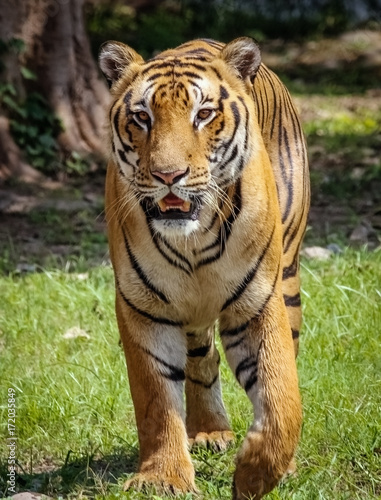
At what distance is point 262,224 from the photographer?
364cm

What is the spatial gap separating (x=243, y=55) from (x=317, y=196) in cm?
450

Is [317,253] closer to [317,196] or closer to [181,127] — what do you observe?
[317,196]

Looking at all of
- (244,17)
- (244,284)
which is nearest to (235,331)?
(244,284)

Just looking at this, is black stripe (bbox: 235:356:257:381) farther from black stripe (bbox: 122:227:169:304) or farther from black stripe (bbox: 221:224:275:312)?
black stripe (bbox: 122:227:169:304)

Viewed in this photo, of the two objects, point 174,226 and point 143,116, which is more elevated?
point 143,116

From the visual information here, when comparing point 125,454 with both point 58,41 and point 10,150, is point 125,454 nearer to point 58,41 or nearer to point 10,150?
point 10,150

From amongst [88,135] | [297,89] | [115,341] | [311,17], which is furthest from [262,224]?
[311,17]

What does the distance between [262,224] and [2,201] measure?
456cm

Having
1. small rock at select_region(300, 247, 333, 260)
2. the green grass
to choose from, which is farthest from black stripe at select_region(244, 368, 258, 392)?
small rock at select_region(300, 247, 333, 260)

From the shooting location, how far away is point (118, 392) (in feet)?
15.0

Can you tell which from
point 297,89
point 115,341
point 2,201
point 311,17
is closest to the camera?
point 115,341

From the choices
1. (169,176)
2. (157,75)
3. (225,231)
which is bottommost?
(225,231)

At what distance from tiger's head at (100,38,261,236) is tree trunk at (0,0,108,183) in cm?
482

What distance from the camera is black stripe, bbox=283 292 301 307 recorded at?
164 inches
